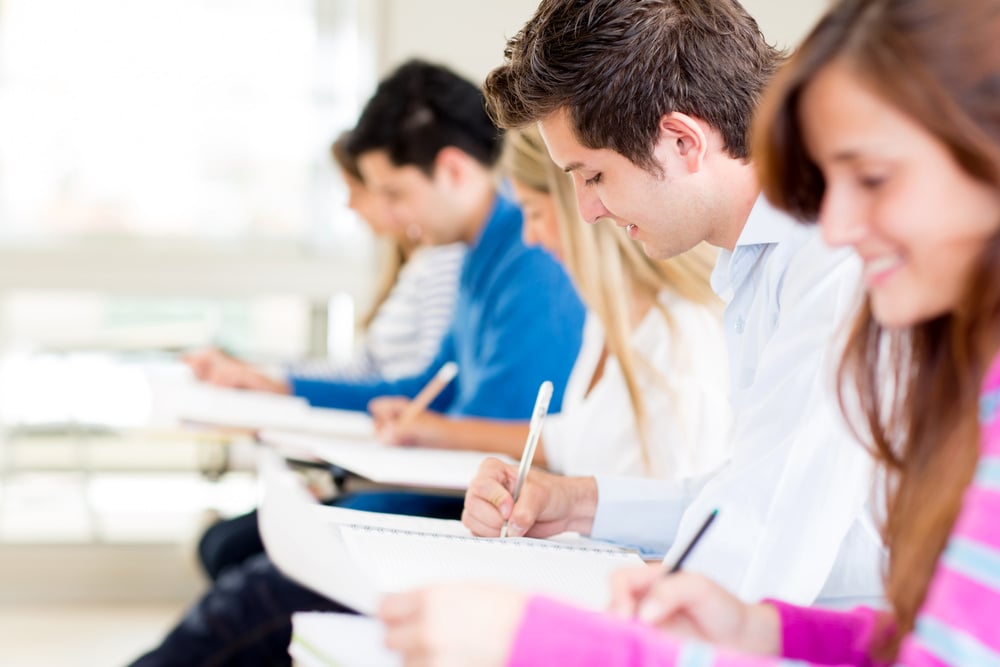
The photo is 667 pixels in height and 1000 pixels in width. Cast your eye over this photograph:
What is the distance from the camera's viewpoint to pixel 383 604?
24.7 inches

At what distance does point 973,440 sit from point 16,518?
9.78 ft

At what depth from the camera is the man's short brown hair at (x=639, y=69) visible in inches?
41.8

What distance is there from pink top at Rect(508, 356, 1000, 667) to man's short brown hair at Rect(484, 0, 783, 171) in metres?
0.52

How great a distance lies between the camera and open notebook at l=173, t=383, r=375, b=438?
1.95 metres

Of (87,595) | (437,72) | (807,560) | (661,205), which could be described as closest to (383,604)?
(807,560)

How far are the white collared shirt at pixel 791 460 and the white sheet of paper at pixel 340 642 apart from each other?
0.25m

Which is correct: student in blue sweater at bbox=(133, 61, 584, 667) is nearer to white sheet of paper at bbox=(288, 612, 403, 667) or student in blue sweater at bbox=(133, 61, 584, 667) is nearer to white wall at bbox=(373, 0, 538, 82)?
white wall at bbox=(373, 0, 538, 82)

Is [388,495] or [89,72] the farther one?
[89,72]

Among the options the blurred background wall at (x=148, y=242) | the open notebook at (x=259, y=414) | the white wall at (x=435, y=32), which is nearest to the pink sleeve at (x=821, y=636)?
the open notebook at (x=259, y=414)

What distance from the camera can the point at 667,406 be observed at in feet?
5.00

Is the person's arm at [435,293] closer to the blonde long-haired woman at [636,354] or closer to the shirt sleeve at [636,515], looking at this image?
the blonde long-haired woman at [636,354]

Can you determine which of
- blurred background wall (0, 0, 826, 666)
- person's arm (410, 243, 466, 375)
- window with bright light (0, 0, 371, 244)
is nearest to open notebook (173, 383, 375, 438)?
person's arm (410, 243, 466, 375)

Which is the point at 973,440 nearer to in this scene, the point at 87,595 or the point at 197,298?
the point at 197,298

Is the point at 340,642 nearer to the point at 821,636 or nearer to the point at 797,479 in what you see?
the point at 821,636
